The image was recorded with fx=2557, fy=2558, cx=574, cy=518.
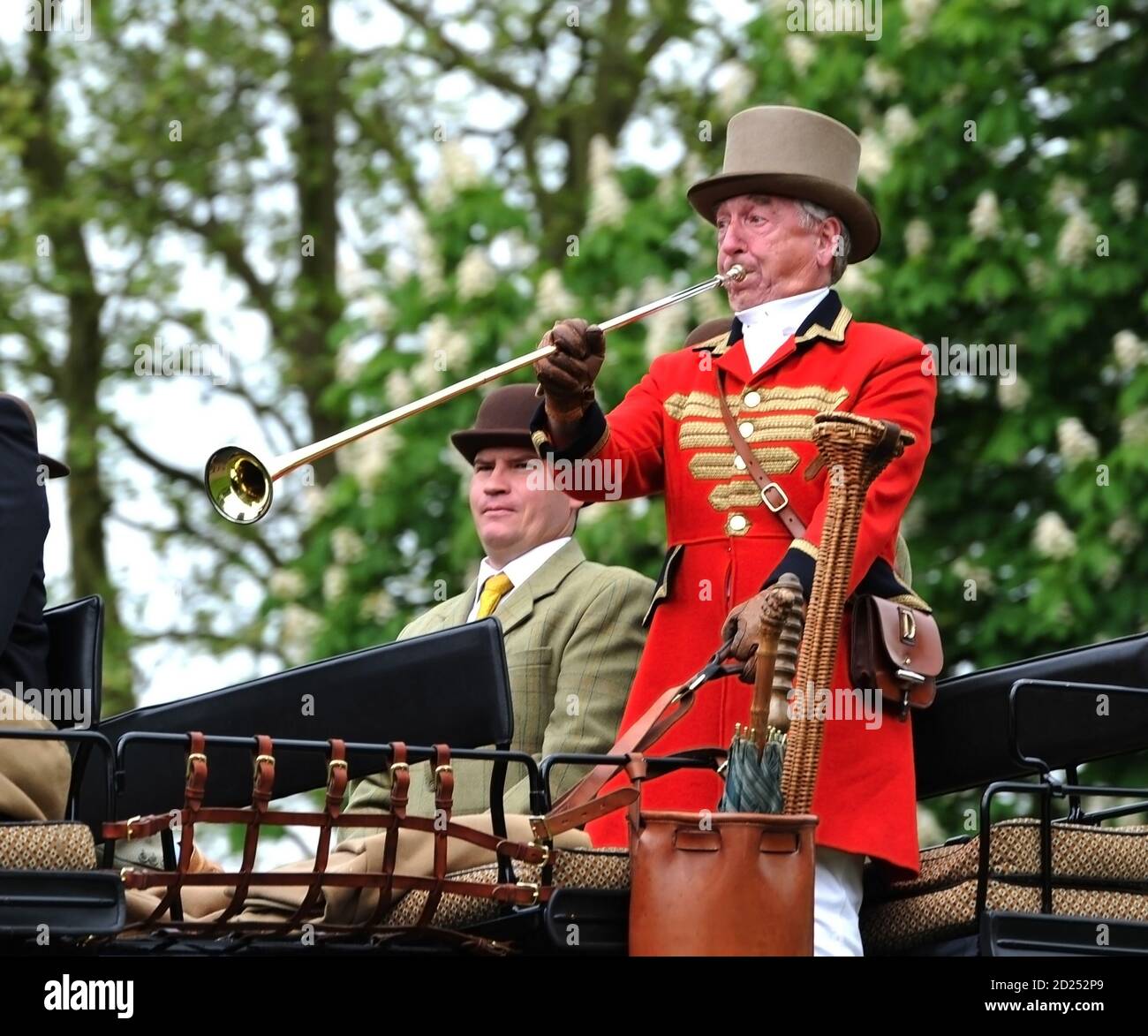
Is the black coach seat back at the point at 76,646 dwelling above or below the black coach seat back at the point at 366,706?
above

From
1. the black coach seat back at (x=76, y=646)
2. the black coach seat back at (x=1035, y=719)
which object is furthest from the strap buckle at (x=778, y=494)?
the black coach seat back at (x=76, y=646)

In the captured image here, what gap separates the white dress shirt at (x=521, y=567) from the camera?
616 centimetres

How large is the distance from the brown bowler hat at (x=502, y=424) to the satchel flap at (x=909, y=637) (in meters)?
1.46

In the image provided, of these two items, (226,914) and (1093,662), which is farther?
(1093,662)

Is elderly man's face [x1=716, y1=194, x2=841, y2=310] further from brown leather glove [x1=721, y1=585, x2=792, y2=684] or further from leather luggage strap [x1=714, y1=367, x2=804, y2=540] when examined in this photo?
brown leather glove [x1=721, y1=585, x2=792, y2=684]

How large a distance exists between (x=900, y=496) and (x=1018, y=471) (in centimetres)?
461

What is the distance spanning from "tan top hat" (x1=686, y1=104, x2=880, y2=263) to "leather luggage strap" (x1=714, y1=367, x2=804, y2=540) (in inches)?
18.9

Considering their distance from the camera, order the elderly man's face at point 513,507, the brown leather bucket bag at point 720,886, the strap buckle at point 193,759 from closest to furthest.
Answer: the strap buckle at point 193,759 → the brown leather bucket bag at point 720,886 → the elderly man's face at point 513,507

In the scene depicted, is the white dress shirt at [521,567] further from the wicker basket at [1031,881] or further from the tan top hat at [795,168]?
the wicker basket at [1031,881]

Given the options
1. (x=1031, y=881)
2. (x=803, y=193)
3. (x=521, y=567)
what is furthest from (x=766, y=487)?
(x=521, y=567)

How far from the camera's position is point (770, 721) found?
468 cm

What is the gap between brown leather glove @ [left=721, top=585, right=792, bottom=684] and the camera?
4.71m
